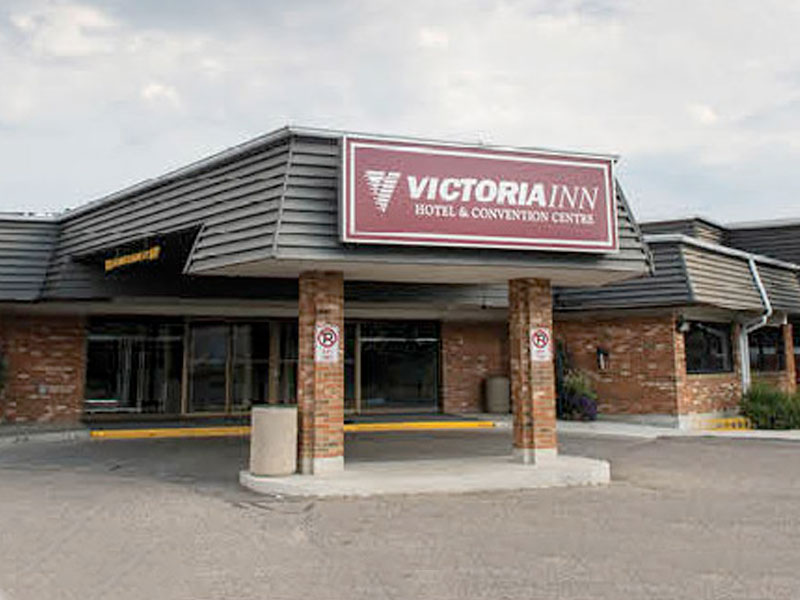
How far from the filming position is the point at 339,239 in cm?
866

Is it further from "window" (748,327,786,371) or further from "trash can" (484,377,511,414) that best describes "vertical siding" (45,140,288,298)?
"window" (748,327,786,371)

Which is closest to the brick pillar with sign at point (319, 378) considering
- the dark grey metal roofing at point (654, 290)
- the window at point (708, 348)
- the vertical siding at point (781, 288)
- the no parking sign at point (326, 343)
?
the no parking sign at point (326, 343)

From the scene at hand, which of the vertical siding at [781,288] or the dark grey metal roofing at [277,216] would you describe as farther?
the vertical siding at [781,288]

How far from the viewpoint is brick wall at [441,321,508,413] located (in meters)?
20.0

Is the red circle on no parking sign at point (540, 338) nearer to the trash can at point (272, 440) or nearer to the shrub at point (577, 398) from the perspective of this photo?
the trash can at point (272, 440)

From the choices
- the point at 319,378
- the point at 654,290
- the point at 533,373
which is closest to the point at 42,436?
the point at 319,378

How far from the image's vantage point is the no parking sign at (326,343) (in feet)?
31.0

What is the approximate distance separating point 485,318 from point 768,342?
9059mm

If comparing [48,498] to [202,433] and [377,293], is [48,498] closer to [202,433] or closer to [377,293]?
[202,433]

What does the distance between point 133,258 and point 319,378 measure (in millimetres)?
4880

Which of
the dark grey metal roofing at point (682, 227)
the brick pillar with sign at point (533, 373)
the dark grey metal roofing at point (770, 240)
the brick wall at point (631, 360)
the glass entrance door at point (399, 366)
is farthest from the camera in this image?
the dark grey metal roofing at point (770, 240)

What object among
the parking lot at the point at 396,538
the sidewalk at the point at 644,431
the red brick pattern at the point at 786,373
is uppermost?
the red brick pattern at the point at 786,373

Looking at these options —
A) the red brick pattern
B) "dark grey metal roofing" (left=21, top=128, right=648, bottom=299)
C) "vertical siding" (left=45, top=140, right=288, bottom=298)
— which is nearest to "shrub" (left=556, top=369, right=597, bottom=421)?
the red brick pattern

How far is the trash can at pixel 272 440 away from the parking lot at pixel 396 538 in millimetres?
467
